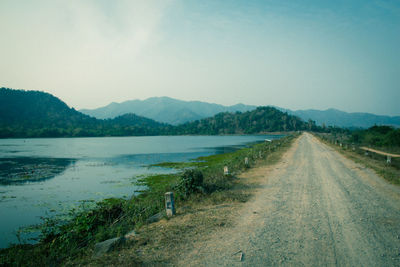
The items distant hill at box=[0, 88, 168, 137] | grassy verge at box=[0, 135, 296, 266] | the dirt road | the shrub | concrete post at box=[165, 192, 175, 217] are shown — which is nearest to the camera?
the dirt road

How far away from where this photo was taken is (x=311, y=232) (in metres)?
6.96

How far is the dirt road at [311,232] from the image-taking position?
5496 mm

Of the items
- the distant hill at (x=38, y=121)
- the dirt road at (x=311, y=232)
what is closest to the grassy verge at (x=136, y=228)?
the dirt road at (x=311, y=232)

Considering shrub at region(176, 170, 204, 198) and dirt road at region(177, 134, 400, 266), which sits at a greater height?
shrub at region(176, 170, 204, 198)

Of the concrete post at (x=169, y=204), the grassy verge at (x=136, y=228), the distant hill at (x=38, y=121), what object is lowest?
the grassy verge at (x=136, y=228)

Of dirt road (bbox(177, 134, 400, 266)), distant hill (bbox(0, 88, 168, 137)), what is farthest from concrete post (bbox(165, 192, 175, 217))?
distant hill (bbox(0, 88, 168, 137))

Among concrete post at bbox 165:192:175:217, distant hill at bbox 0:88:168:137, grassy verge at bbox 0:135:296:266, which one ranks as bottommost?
grassy verge at bbox 0:135:296:266

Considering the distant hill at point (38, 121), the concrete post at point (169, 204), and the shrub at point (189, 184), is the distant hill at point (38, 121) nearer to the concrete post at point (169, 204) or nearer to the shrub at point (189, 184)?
the shrub at point (189, 184)

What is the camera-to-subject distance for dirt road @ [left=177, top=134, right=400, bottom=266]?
550 centimetres

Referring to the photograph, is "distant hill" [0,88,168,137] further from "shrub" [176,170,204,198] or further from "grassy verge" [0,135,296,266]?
"shrub" [176,170,204,198]

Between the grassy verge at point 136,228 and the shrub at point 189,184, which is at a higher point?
the shrub at point 189,184

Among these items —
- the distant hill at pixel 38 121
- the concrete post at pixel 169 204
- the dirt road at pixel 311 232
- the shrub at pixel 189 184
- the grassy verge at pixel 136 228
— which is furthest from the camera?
the distant hill at pixel 38 121

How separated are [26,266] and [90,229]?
3.33m

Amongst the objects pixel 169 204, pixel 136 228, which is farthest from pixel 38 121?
pixel 136 228
